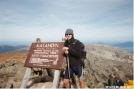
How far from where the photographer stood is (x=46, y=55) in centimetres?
720

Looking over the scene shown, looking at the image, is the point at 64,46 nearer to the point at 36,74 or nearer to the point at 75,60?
the point at 75,60

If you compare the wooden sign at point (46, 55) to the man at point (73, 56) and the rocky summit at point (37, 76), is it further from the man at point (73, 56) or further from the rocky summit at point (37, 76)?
the rocky summit at point (37, 76)

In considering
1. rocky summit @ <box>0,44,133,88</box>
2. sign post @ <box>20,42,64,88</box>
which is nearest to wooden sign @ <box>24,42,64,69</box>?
sign post @ <box>20,42,64,88</box>

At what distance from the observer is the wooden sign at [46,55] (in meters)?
6.81

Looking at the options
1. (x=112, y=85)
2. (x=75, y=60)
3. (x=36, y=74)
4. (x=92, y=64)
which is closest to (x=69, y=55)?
(x=75, y=60)

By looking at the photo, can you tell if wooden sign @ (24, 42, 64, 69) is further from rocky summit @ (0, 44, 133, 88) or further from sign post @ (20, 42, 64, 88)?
rocky summit @ (0, 44, 133, 88)

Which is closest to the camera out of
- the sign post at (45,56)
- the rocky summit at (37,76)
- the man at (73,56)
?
the man at (73,56)

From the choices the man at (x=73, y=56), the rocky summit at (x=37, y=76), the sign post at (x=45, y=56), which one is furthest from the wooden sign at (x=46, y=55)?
the rocky summit at (x=37, y=76)

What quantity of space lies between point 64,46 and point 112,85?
665 centimetres

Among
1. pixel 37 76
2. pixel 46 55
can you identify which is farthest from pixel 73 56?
pixel 37 76

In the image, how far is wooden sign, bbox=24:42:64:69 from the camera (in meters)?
6.81

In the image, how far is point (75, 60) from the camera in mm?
6414

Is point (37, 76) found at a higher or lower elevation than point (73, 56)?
lower

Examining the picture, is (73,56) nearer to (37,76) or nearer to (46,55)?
(46,55)
